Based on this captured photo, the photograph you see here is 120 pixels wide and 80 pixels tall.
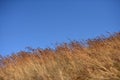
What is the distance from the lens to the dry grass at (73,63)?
386 centimetres

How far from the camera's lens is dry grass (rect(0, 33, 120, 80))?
3.86 meters

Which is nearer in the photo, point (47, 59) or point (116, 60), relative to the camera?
point (116, 60)

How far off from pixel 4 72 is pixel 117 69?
9.83 ft

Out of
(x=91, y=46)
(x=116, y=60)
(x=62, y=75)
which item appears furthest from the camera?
(x=91, y=46)

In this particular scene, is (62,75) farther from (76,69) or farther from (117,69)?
(117,69)

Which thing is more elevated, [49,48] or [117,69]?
[49,48]

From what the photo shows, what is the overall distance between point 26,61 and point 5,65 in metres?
1.00

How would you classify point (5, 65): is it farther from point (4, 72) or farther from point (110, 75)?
point (110, 75)

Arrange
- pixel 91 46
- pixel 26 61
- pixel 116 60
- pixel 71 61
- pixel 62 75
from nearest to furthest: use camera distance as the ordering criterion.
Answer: pixel 116 60, pixel 62 75, pixel 71 61, pixel 91 46, pixel 26 61

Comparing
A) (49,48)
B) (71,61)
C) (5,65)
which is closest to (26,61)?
(49,48)

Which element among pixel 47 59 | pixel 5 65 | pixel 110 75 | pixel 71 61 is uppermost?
pixel 5 65

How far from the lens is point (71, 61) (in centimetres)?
457

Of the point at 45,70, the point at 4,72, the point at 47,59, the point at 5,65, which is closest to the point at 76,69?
the point at 45,70

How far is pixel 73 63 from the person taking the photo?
4.44 meters
